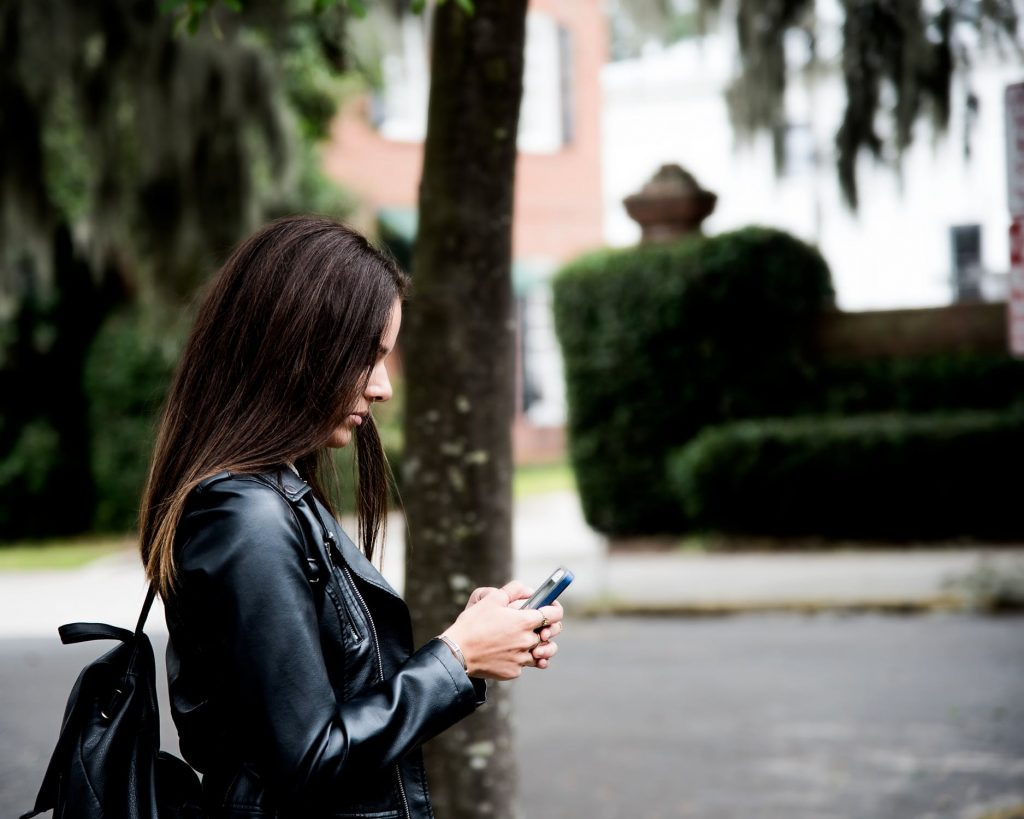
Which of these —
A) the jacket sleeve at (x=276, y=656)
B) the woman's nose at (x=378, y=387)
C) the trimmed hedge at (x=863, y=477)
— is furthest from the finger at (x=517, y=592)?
the trimmed hedge at (x=863, y=477)

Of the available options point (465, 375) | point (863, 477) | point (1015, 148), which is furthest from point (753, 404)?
point (465, 375)

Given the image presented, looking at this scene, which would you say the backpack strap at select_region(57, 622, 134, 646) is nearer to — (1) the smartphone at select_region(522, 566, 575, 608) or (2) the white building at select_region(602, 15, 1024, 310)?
(1) the smartphone at select_region(522, 566, 575, 608)

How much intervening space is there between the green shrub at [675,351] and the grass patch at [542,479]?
4.27 meters

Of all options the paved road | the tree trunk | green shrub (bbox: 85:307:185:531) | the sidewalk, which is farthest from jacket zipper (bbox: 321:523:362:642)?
green shrub (bbox: 85:307:185:531)

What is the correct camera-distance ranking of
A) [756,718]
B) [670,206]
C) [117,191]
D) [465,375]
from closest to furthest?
[465,375] < [756,718] < [117,191] < [670,206]

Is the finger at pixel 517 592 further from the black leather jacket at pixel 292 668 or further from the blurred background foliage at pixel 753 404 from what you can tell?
the blurred background foliage at pixel 753 404

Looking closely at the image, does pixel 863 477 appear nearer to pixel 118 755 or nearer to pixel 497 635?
pixel 497 635

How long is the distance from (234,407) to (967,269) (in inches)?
950

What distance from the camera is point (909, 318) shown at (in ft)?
42.4

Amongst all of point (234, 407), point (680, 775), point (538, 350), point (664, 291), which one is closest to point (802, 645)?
point (680, 775)

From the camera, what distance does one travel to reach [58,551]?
46.4ft

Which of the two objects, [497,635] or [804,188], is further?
[804,188]

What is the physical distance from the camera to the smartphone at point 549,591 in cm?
201

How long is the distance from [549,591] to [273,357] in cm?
54
